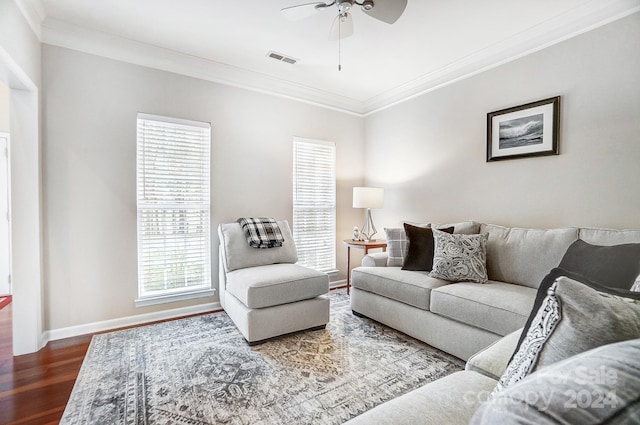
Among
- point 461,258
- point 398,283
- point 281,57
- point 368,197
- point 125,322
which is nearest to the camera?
point 461,258

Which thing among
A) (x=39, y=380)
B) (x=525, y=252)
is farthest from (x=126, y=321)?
(x=525, y=252)

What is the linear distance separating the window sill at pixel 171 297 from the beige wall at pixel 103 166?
2.5 inches

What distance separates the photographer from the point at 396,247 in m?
3.31

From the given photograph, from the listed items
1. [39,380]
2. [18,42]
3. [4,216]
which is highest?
[18,42]

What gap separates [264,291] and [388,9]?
234cm

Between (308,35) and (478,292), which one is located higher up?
(308,35)

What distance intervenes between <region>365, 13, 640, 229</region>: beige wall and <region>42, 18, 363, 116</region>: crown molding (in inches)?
57.8

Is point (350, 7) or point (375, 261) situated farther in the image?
point (375, 261)

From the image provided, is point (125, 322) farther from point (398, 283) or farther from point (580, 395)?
point (580, 395)

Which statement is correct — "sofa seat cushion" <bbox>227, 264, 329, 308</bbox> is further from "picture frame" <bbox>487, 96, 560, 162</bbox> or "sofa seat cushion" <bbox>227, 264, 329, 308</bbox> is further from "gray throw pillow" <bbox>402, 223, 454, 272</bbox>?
"picture frame" <bbox>487, 96, 560, 162</bbox>

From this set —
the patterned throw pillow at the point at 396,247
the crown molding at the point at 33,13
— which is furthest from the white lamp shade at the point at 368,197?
the crown molding at the point at 33,13

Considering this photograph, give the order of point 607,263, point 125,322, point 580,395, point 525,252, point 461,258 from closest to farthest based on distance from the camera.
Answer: point 580,395, point 607,263, point 525,252, point 461,258, point 125,322

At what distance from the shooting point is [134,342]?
263 centimetres

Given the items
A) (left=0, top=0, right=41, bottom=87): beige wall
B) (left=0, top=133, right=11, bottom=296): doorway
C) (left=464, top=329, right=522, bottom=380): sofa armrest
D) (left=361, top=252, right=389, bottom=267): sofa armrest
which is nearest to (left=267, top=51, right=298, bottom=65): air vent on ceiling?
(left=0, top=0, right=41, bottom=87): beige wall
